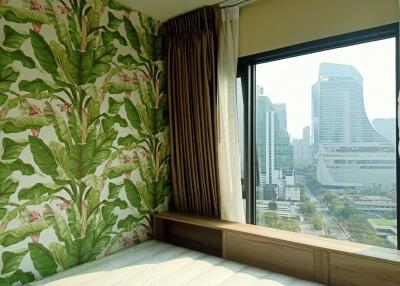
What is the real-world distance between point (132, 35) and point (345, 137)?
167 centimetres

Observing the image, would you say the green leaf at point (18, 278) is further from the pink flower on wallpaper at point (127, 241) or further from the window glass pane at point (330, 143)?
the window glass pane at point (330, 143)

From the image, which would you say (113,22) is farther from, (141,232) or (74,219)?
(141,232)

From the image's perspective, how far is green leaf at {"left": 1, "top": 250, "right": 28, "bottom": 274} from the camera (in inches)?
63.2

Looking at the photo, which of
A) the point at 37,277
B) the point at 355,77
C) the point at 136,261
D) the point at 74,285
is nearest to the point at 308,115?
→ the point at 355,77

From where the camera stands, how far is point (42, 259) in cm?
176

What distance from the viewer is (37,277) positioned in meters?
1.73

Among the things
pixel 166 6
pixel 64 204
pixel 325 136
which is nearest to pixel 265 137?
pixel 325 136

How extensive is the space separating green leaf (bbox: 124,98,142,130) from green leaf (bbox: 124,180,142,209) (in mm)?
428

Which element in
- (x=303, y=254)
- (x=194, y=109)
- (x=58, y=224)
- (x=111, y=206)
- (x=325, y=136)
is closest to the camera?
(x=303, y=254)

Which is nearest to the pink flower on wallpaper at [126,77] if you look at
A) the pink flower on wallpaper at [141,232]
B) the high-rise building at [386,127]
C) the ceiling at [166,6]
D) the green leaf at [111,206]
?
the ceiling at [166,6]

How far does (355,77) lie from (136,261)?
5.80ft

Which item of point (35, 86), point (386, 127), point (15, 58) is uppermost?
point (15, 58)

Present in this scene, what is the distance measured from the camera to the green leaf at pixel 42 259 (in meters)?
1.72

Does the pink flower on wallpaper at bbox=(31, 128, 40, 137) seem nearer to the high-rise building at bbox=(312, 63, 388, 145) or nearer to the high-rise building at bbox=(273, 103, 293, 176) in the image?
the high-rise building at bbox=(273, 103, 293, 176)
